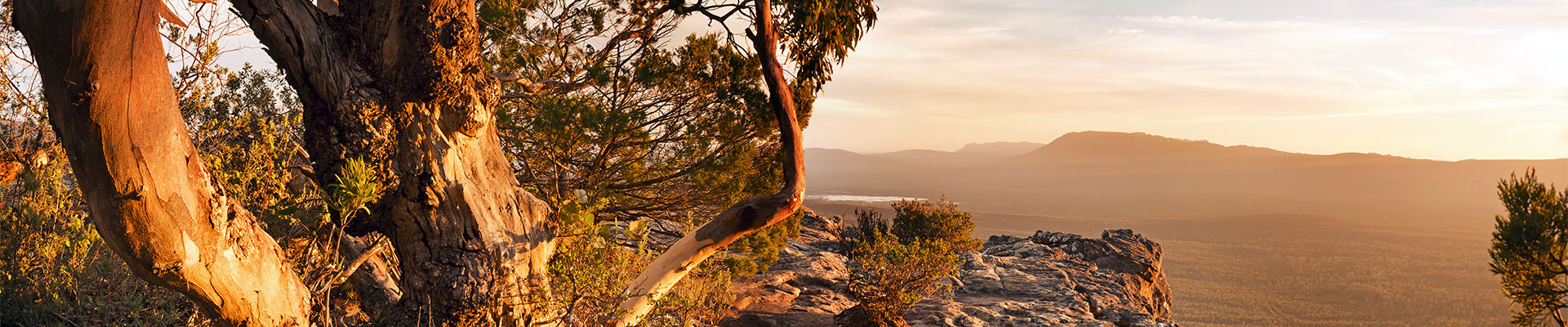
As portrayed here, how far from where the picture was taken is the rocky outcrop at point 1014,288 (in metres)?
10.5

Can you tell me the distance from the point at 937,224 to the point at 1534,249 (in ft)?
35.0

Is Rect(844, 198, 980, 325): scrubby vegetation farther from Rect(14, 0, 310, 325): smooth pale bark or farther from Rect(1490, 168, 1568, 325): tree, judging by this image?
Rect(1490, 168, 1568, 325): tree

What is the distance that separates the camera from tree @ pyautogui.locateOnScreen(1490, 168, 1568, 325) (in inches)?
481

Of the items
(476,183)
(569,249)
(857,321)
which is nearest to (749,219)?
(569,249)

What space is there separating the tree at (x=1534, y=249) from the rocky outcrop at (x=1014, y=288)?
6.08 m

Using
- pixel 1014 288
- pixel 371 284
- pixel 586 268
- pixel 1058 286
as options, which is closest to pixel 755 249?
pixel 586 268

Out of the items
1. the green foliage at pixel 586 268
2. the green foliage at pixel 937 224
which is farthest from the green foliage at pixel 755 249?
the green foliage at pixel 937 224

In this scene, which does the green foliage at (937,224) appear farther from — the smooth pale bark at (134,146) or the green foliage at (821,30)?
the smooth pale bark at (134,146)

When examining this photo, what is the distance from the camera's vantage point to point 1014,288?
523 inches

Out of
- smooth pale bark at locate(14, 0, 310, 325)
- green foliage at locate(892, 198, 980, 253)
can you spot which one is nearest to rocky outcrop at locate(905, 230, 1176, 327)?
green foliage at locate(892, 198, 980, 253)

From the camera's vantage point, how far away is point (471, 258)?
3.96 m

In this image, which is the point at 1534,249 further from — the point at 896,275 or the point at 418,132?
the point at 418,132

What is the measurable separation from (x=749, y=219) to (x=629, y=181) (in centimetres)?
260

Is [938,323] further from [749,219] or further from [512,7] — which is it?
[512,7]
